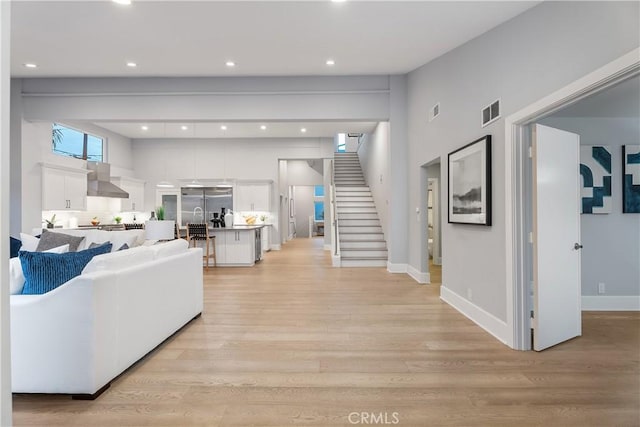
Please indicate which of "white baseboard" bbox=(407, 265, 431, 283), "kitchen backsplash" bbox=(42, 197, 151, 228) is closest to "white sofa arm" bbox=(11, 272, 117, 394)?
"white baseboard" bbox=(407, 265, 431, 283)

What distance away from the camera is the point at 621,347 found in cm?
306

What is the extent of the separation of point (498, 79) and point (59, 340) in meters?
4.15

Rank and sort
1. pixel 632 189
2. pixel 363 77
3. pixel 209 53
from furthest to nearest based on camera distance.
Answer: pixel 363 77 → pixel 209 53 → pixel 632 189

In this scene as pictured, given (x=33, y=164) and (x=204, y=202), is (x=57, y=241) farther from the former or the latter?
(x=204, y=202)

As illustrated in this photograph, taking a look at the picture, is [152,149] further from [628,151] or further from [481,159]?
[628,151]

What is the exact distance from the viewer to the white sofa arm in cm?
214

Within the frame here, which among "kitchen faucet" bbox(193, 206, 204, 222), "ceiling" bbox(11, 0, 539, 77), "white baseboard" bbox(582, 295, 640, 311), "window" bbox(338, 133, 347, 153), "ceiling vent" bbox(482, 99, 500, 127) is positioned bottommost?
"white baseboard" bbox(582, 295, 640, 311)

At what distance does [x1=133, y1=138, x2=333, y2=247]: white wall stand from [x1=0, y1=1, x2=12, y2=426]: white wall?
9651 mm

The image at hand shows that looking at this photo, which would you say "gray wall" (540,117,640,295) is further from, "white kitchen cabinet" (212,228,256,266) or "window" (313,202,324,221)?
"window" (313,202,324,221)

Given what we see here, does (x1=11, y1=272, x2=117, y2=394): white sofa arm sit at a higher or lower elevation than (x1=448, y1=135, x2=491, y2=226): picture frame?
lower

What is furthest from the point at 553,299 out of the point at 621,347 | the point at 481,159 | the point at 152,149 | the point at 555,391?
the point at 152,149

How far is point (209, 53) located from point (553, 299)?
5241 millimetres

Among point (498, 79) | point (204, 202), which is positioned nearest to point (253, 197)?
point (204, 202)

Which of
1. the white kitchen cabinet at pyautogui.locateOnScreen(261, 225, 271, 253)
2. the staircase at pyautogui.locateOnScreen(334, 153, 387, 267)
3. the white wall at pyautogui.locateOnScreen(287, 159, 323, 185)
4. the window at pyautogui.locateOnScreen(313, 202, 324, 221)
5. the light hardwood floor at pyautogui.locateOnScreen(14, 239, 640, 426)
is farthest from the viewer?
the window at pyautogui.locateOnScreen(313, 202, 324, 221)
